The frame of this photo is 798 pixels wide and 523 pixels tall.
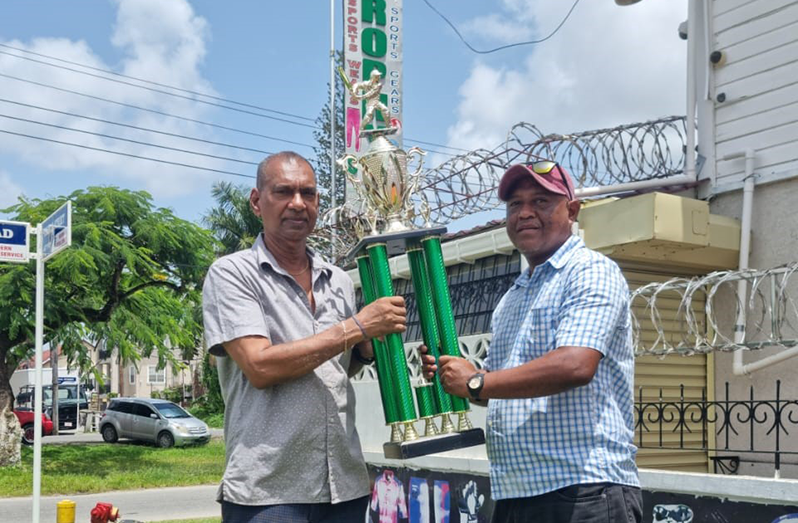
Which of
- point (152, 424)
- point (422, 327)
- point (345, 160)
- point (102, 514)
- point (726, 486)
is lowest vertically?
point (152, 424)

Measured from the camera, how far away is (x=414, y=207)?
11.5ft

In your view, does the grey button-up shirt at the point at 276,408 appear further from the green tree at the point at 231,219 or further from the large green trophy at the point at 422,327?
the green tree at the point at 231,219

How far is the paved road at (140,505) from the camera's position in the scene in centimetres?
1231

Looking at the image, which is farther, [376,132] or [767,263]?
[767,263]

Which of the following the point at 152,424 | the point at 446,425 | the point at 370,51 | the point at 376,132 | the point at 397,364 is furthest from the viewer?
the point at 152,424

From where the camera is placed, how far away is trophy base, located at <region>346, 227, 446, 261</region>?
311 centimetres

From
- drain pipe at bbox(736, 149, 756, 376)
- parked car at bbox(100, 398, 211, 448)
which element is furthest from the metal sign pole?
parked car at bbox(100, 398, 211, 448)

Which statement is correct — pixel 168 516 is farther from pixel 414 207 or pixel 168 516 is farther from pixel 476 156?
pixel 414 207

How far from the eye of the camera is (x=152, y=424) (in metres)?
25.2

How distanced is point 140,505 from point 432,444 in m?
11.9

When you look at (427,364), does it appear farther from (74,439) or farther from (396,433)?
(74,439)

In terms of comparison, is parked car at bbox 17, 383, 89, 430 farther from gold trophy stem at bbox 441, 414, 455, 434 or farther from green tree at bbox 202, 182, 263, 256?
gold trophy stem at bbox 441, 414, 455, 434

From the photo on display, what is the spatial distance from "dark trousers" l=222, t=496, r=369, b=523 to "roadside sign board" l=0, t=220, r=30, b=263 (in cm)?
536

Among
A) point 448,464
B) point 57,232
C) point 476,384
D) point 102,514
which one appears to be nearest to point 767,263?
point 448,464
